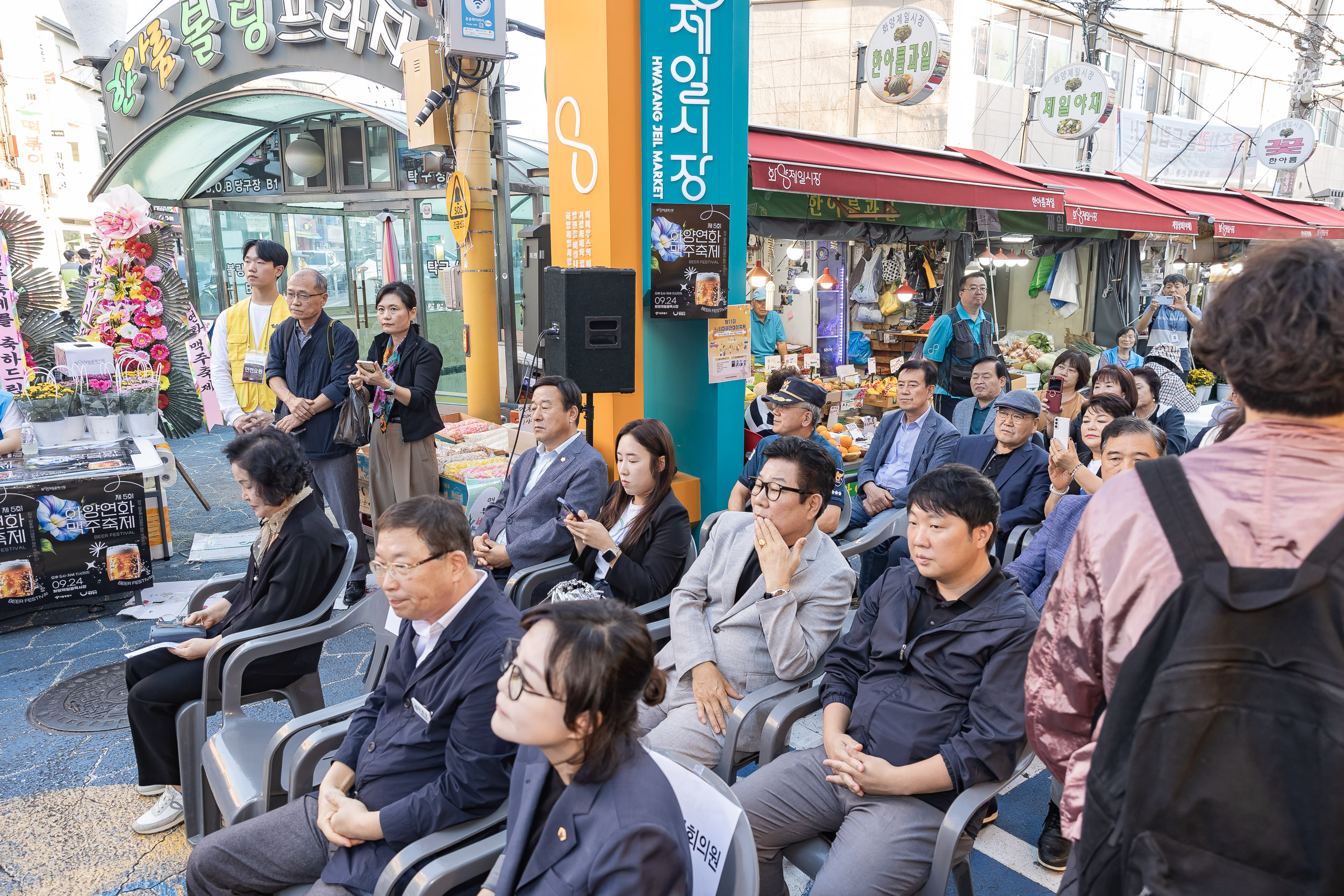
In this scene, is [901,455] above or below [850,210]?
below

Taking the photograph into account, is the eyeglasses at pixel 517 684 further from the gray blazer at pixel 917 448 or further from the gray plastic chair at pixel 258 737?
the gray blazer at pixel 917 448

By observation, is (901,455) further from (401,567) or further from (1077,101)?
(1077,101)

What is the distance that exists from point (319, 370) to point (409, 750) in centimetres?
329

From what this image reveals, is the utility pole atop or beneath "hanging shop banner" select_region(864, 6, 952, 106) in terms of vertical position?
atop

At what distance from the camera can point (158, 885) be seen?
2768mm

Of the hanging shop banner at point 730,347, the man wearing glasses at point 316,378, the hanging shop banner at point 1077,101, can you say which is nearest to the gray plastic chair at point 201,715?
the man wearing glasses at point 316,378

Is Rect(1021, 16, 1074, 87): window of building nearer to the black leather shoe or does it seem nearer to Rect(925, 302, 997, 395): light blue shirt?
Rect(925, 302, 997, 395): light blue shirt

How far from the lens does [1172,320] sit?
34.9 ft

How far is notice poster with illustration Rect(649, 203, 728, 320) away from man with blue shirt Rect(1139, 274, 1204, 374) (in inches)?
291

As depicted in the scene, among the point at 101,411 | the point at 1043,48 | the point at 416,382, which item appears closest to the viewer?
the point at 416,382

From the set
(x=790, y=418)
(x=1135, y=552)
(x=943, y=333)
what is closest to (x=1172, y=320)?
(x=943, y=333)

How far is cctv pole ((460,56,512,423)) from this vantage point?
7.33m

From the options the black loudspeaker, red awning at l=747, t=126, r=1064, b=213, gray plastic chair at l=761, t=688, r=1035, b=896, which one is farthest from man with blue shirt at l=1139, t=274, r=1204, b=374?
gray plastic chair at l=761, t=688, r=1035, b=896

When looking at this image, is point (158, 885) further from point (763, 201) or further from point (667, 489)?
point (763, 201)
